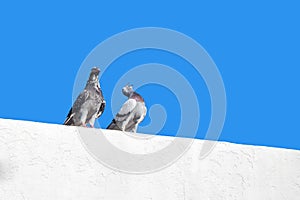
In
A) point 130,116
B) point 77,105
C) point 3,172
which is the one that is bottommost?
point 3,172

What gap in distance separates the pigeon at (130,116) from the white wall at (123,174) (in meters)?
1.32

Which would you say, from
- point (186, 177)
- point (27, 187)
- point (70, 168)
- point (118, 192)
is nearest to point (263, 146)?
point (186, 177)

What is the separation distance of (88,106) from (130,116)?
0.42 m

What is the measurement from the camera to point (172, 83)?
18.7ft

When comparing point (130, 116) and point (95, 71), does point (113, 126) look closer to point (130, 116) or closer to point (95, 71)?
point (130, 116)

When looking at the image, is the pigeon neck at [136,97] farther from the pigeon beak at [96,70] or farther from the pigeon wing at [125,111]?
the pigeon beak at [96,70]

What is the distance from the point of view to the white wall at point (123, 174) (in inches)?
147

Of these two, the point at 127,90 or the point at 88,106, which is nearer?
the point at 88,106

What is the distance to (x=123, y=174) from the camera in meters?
3.98

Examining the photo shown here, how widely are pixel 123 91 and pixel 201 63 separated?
0.84 meters

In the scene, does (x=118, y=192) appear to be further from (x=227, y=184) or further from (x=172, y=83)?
(x=172, y=83)

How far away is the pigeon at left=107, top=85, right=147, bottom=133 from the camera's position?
5.47m

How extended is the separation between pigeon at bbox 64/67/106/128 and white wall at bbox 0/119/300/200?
129cm

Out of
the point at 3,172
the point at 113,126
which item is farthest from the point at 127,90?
the point at 3,172
